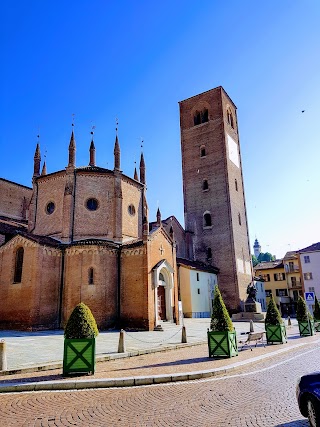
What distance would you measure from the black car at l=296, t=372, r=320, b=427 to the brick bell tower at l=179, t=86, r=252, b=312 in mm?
34726

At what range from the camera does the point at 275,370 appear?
9.44 metres

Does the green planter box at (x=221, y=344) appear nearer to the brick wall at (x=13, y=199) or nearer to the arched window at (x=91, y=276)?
the arched window at (x=91, y=276)

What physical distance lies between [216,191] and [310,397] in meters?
38.8

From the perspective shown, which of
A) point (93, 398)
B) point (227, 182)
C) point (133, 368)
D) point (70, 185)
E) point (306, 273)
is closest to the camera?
point (93, 398)

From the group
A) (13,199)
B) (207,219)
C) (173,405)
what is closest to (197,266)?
(207,219)

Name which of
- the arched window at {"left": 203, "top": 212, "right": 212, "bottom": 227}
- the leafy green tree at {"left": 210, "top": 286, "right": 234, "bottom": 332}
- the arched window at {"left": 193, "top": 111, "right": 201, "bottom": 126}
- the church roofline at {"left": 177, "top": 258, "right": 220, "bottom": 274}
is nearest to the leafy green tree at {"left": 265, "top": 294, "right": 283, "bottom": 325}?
the leafy green tree at {"left": 210, "top": 286, "right": 234, "bottom": 332}

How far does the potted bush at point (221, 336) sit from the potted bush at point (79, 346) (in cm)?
451

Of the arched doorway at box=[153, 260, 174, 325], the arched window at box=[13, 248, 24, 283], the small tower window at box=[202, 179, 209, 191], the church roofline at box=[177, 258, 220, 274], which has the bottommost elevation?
the arched doorway at box=[153, 260, 174, 325]

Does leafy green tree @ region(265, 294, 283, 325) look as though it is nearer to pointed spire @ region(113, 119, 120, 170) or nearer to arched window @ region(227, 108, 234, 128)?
pointed spire @ region(113, 119, 120, 170)

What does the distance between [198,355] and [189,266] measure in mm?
23716

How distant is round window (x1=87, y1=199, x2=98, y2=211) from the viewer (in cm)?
2767

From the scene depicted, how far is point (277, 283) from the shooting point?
5884 centimetres

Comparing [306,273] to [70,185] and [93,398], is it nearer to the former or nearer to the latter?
[70,185]

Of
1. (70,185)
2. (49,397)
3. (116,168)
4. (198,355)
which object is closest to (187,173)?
(116,168)
